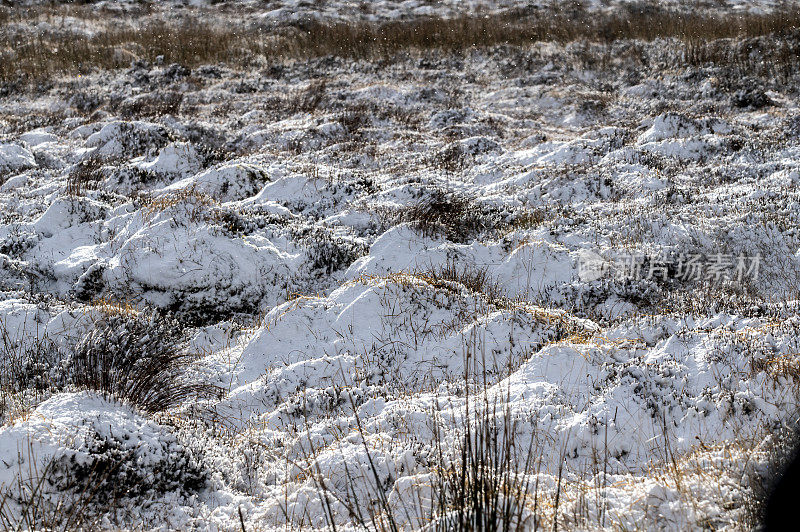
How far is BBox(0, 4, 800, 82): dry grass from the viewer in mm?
16969

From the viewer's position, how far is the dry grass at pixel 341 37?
16969 mm

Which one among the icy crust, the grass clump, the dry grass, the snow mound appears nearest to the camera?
the icy crust

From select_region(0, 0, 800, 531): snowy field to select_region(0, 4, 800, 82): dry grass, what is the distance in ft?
14.4

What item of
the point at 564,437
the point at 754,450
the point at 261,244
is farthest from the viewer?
the point at 261,244

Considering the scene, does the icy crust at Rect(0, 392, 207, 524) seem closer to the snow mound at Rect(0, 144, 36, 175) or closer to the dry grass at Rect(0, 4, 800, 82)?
the snow mound at Rect(0, 144, 36, 175)

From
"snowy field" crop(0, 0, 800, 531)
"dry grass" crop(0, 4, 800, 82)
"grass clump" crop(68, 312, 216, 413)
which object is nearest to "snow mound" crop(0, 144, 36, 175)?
"snowy field" crop(0, 0, 800, 531)

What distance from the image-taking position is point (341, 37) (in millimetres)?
19219

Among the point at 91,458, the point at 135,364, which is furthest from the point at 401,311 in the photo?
the point at 91,458

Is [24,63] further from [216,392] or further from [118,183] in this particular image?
[216,392]

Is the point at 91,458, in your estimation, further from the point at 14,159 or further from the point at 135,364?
the point at 14,159

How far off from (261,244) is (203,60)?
13181 mm

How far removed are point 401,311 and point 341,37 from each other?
1615 centimetres

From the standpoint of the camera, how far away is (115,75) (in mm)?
16406

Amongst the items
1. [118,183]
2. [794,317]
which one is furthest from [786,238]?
[118,183]
